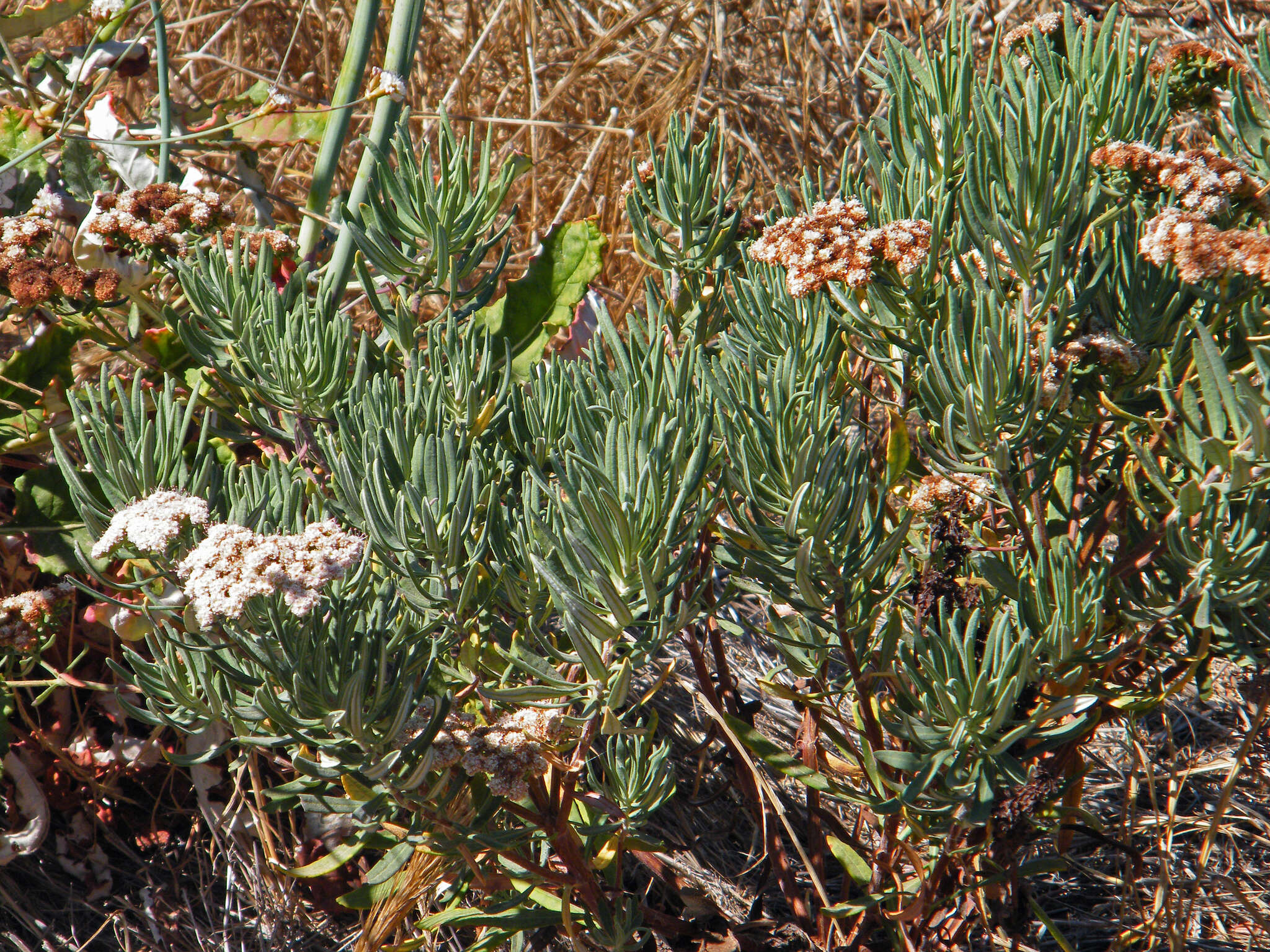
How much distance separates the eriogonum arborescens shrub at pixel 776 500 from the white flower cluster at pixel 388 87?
0.53 ft

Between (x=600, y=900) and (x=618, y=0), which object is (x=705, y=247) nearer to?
(x=600, y=900)

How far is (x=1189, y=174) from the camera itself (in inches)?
37.5

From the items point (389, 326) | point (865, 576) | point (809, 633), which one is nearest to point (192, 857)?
point (389, 326)

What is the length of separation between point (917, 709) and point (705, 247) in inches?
25.6

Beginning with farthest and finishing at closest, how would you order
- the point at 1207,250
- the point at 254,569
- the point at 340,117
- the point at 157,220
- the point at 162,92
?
the point at 340,117
the point at 162,92
the point at 157,220
the point at 1207,250
the point at 254,569

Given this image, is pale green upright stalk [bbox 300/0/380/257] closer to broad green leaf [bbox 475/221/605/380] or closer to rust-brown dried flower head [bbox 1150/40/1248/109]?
broad green leaf [bbox 475/221/605/380]

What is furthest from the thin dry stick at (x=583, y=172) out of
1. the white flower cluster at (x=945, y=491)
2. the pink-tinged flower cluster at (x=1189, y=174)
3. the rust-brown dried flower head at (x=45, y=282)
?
the pink-tinged flower cluster at (x=1189, y=174)

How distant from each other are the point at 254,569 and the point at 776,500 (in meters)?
0.50

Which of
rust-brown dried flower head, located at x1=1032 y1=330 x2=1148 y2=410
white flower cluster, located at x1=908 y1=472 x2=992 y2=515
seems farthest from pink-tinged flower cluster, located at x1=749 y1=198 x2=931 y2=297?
white flower cluster, located at x1=908 y1=472 x2=992 y2=515

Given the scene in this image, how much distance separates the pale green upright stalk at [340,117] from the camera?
5.51 feet

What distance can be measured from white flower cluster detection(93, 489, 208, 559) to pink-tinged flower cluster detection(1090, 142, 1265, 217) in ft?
3.10

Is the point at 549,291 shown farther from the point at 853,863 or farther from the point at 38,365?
the point at 853,863

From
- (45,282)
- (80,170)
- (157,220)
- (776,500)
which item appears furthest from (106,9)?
(776,500)

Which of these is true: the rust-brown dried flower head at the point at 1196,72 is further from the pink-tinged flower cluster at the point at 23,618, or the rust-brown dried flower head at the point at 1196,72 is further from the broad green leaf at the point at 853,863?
the pink-tinged flower cluster at the point at 23,618
